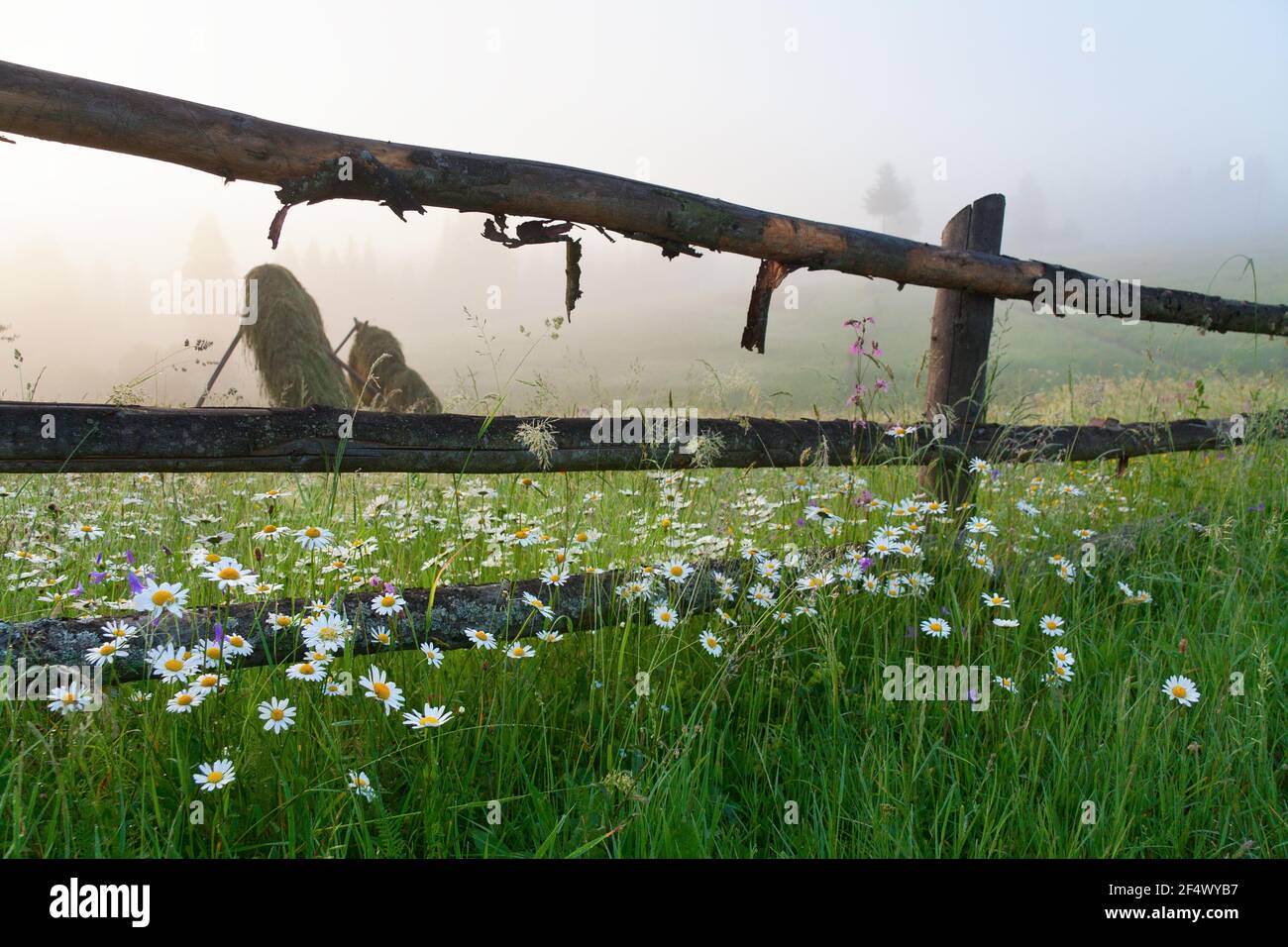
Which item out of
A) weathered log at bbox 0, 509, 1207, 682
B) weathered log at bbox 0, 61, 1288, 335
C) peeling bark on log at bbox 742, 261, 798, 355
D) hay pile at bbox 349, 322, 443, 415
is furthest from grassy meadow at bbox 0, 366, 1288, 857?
hay pile at bbox 349, 322, 443, 415

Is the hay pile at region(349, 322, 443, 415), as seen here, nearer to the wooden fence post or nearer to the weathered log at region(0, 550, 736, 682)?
the wooden fence post

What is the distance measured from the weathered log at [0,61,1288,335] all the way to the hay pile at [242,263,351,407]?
18.7ft

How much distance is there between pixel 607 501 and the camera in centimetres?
404

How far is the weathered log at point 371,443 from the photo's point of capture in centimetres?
236

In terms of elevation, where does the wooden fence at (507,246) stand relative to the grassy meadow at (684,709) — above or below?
above

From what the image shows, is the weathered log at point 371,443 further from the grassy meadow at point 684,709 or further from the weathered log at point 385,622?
the weathered log at point 385,622

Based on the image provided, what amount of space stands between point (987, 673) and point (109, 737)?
2.22m

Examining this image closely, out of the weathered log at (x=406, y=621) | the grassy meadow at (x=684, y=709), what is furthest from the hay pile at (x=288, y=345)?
the weathered log at (x=406, y=621)

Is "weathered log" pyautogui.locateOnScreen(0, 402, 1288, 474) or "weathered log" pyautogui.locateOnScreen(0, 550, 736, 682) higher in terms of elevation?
"weathered log" pyautogui.locateOnScreen(0, 402, 1288, 474)

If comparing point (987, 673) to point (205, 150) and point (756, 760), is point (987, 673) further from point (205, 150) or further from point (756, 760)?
point (205, 150)

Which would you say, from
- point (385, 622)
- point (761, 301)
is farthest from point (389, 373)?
point (385, 622)

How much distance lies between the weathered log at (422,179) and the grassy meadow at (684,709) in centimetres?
91

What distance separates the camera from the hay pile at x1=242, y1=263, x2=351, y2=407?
8.00m
